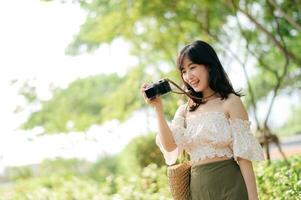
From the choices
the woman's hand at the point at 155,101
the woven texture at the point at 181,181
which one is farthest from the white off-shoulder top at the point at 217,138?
the woman's hand at the point at 155,101

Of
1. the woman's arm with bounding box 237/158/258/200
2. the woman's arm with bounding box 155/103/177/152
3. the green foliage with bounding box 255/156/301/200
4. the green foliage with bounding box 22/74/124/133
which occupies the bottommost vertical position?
the green foliage with bounding box 255/156/301/200

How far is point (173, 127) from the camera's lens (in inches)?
120

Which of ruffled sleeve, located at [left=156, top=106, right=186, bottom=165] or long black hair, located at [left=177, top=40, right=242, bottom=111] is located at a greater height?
long black hair, located at [left=177, top=40, right=242, bottom=111]

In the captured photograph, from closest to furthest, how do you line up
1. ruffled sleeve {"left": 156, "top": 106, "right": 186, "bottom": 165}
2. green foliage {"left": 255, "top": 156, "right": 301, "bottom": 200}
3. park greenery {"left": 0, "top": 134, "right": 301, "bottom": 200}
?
1. ruffled sleeve {"left": 156, "top": 106, "right": 186, "bottom": 165}
2. green foliage {"left": 255, "top": 156, "right": 301, "bottom": 200}
3. park greenery {"left": 0, "top": 134, "right": 301, "bottom": 200}

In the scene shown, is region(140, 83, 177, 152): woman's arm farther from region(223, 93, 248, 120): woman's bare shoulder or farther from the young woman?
region(223, 93, 248, 120): woman's bare shoulder

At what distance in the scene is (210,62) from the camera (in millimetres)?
2998

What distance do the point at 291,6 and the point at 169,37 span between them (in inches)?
98.9

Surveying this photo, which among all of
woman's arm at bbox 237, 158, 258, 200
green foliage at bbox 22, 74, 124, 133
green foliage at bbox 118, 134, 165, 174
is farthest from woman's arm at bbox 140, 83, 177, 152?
green foliage at bbox 22, 74, 124, 133

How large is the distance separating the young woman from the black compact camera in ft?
0.11

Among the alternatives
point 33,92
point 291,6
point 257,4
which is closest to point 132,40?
point 257,4

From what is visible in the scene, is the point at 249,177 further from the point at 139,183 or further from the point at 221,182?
the point at 139,183

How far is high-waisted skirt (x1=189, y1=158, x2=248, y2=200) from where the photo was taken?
2.86 metres

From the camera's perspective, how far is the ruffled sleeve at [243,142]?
2865mm

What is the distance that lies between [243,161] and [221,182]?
16cm
